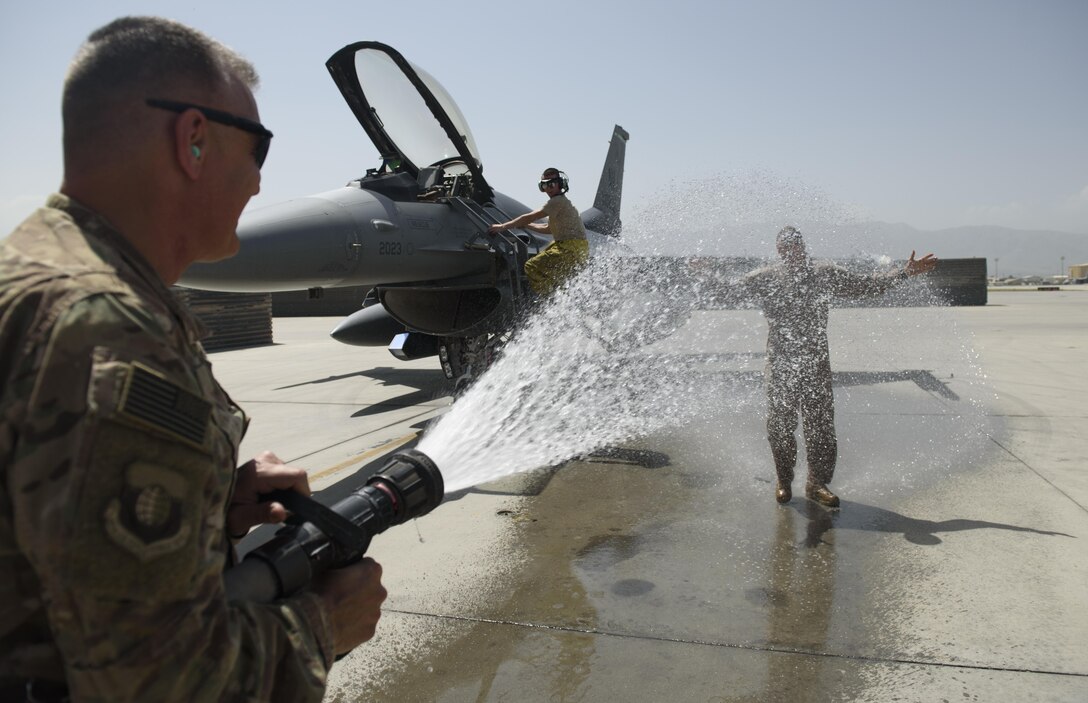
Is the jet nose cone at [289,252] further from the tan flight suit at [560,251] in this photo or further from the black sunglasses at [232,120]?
the black sunglasses at [232,120]

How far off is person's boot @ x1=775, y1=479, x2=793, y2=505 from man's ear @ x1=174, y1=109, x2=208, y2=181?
4.65 m

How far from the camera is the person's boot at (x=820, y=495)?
16.1 feet

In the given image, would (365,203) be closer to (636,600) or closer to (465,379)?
(465,379)

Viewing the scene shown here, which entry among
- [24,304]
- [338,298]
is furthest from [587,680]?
[338,298]

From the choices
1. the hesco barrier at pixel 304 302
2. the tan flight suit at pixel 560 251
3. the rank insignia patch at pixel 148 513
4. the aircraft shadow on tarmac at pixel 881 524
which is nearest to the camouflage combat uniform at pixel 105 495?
the rank insignia patch at pixel 148 513

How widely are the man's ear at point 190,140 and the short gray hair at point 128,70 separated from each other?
43mm

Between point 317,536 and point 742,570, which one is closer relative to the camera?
point 317,536

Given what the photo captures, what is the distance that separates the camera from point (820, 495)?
16.3 ft

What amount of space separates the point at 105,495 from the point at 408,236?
7079 mm

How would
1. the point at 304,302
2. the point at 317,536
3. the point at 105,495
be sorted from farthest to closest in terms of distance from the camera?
the point at 304,302, the point at 317,536, the point at 105,495

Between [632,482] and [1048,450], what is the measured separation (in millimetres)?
3702

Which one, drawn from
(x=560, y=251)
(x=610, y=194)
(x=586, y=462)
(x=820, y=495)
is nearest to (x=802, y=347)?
(x=820, y=495)

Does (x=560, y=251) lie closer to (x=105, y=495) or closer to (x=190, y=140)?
(x=190, y=140)

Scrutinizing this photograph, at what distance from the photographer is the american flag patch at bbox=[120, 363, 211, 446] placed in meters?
0.86
